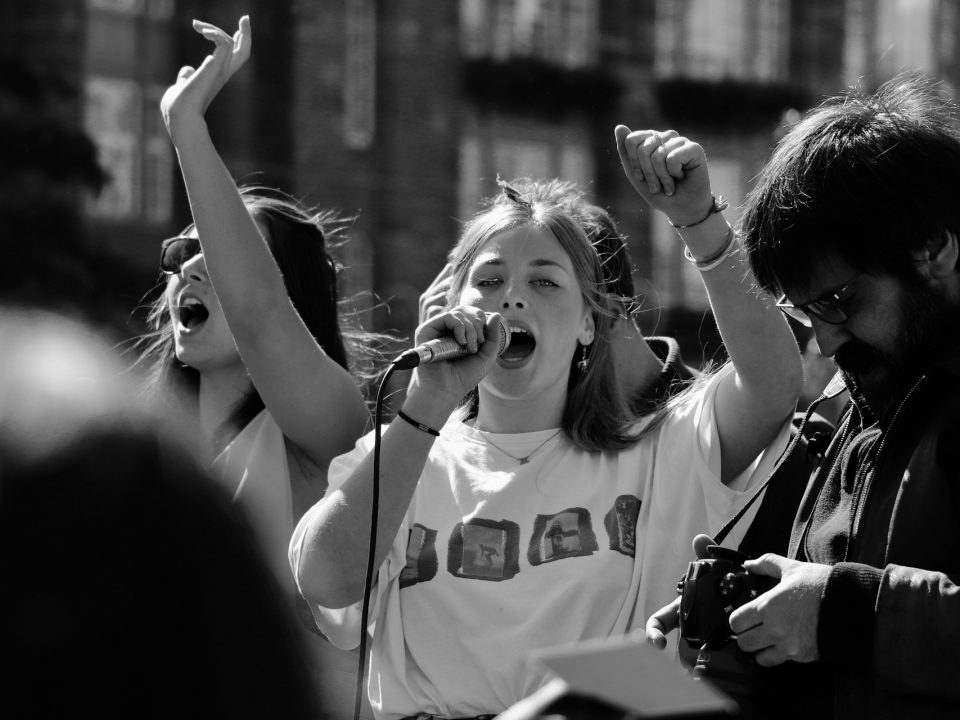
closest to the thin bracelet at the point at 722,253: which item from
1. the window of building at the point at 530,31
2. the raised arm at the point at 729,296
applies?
the raised arm at the point at 729,296

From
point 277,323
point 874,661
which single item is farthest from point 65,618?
point 277,323

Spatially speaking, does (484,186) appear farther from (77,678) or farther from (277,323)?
(77,678)

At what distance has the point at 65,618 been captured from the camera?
2.95ft

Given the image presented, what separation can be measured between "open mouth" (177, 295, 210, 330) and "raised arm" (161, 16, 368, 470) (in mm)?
445

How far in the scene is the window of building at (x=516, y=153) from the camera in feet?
50.7

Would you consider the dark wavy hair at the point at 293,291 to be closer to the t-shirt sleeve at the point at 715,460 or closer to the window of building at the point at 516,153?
the t-shirt sleeve at the point at 715,460

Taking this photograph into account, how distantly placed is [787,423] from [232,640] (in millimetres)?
1777

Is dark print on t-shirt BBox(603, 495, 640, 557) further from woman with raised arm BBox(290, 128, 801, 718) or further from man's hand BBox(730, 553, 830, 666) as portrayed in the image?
man's hand BBox(730, 553, 830, 666)

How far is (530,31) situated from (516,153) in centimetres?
132

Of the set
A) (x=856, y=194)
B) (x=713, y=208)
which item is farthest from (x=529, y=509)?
(x=856, y=194)

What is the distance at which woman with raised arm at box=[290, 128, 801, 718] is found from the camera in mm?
2467

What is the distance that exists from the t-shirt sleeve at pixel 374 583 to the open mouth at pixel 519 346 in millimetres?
308

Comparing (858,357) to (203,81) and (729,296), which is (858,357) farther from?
(203,81)

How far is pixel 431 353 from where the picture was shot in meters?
2.49
